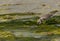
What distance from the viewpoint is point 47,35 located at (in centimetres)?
220

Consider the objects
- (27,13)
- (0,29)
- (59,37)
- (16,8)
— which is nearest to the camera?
(59,37)

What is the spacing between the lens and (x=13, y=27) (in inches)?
92.5

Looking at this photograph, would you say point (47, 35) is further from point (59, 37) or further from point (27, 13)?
point (27, 13)

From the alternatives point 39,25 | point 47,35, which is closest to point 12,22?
point 39,25

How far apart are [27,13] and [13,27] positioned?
467 mm

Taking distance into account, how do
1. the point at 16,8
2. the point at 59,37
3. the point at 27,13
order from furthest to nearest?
the point at 16,8
the point at 27,13
the point at 59,37

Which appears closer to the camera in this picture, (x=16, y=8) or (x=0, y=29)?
(x=0, y=29)

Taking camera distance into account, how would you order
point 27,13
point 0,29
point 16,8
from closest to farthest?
point 0,29 < point 27,13 < point 16,8

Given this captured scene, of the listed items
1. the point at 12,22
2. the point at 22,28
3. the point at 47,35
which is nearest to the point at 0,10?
the point at 12,22

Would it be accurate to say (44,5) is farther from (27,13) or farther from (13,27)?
(13,27)

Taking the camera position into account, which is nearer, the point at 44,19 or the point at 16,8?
the point at 44,19

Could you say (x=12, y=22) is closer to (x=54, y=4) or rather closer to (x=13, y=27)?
(x=13, y=27)

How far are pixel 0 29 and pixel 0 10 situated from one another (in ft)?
2.03

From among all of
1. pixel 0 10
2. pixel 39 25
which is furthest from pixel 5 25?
pixel 0 10
